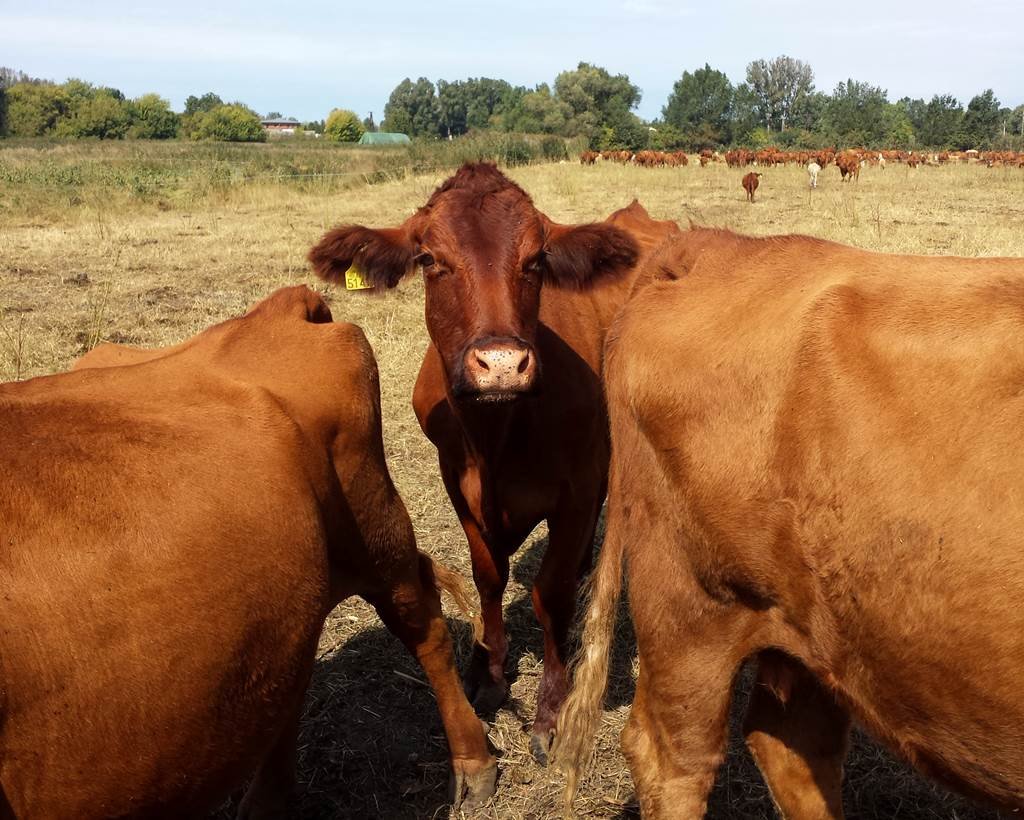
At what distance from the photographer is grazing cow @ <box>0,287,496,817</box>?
83.4 inches

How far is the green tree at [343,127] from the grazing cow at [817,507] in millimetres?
129500

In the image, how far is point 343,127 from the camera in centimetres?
12794

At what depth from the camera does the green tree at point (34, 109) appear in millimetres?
83500

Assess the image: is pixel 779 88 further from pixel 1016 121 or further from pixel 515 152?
pixel 515 152

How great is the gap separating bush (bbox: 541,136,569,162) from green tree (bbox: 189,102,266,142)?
54.3 metres

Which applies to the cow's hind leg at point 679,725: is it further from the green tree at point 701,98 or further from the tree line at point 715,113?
the green tree at point 701,98

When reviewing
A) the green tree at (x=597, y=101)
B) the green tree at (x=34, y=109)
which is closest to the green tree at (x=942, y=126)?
the green tree at (x=597, y=101)

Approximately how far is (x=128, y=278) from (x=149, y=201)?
11.7 metres

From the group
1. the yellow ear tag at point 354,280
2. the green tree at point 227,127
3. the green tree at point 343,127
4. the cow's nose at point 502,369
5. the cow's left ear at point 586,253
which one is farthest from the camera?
the green tree at point 343,127

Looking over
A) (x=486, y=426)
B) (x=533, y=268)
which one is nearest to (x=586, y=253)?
(x=533, y=268)

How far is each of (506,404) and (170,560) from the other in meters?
1.66

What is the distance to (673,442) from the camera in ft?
8.03

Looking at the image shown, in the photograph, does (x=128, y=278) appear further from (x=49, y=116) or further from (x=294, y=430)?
(x=49, y=116)

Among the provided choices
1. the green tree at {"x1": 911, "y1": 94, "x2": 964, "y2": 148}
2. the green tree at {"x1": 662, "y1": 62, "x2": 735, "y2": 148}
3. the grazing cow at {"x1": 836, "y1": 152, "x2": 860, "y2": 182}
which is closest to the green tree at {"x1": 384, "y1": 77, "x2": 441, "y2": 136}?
the green tree at {"x1": 662, "y1": 62, "x2": 735, "y2": 148}
